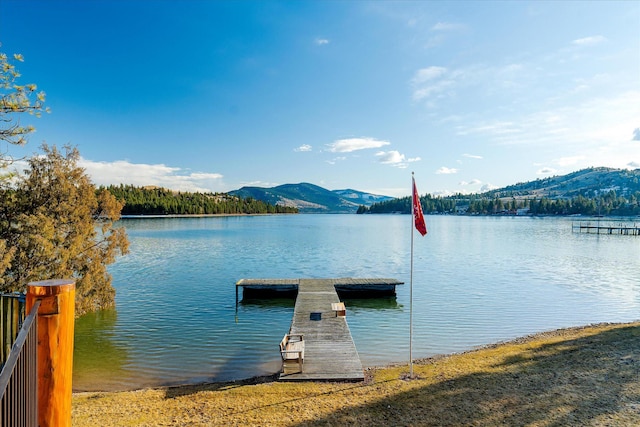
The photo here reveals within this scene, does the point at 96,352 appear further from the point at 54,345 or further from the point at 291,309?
the point at 54,345

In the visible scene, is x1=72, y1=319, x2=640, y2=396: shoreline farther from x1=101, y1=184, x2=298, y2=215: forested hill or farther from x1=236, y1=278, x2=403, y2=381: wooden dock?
x1=101, y1=184, x2=298, y2=215: forested hill

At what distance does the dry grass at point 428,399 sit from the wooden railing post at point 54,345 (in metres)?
5.17

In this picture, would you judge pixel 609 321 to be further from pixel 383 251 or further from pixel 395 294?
pixel 383 251

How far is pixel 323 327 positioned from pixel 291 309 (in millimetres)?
7932

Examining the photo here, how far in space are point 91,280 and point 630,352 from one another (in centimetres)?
2333

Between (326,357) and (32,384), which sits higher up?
(32,384)

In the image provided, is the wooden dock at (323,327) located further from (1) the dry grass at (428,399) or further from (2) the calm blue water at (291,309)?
(2) the calm blue water at (291,309)

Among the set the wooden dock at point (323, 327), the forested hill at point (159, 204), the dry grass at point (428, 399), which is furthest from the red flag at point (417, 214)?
the forested hill at point (159, 204)

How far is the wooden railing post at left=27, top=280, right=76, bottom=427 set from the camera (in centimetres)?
355

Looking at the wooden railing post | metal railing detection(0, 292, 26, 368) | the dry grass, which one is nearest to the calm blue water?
the dry grass

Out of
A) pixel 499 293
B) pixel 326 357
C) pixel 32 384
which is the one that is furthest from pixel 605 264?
pixel 32 384

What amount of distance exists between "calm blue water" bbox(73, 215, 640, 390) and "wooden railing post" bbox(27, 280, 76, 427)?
1015 cm

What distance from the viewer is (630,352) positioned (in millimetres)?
12180

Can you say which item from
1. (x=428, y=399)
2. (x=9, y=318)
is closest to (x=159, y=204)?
(x=428, y=399)
